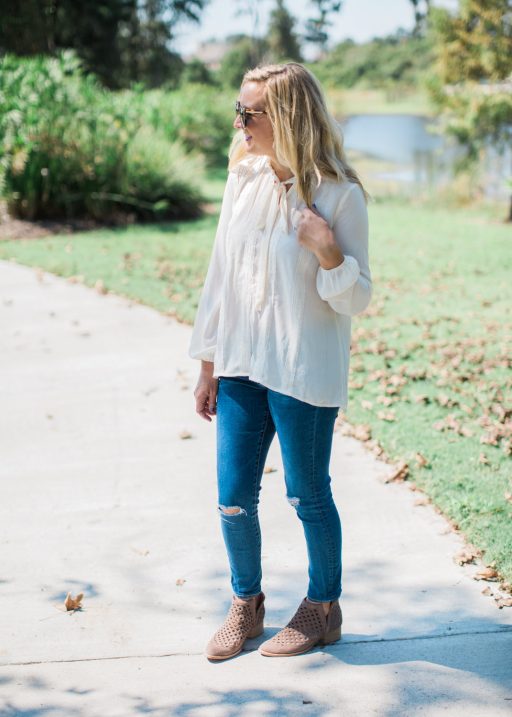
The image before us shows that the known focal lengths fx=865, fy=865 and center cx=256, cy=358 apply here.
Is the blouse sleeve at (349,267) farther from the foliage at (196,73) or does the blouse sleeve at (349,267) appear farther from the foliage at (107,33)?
the foliage at (196,73)

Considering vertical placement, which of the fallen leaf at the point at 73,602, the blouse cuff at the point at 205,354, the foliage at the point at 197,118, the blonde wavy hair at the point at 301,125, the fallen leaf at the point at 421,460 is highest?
the foliage at the point at 197,118

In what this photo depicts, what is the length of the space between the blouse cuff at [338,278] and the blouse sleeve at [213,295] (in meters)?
0.46

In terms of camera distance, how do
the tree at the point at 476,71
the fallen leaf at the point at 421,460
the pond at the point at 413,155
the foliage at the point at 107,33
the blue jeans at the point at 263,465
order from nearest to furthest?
1. the blue jeans at the point at 263,465
2. the fallen leaf at the point at 421,460
3. the tree at the point at 476,71
4. the pond at the point at 413,155
5. the foliage at the point at 107,33

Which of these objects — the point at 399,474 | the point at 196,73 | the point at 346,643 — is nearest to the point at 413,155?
the point at 196,73

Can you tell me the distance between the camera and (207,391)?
3186 mm

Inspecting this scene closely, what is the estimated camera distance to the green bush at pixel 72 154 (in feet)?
45.8

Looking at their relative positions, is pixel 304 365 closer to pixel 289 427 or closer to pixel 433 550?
pixel 289 427

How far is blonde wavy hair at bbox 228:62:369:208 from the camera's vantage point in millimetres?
2686

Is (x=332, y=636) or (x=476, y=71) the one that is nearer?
(x=332, y=636)

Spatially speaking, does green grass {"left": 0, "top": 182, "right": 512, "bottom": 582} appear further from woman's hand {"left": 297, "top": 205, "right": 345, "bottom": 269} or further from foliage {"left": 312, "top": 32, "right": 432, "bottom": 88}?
foliage {"left": 312, "top": 32, "right": 432, "bottom": 88}

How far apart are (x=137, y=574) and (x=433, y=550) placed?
135 cm

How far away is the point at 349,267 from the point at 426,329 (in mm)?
5792

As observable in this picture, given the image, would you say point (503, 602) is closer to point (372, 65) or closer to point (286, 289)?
point (286, 289)

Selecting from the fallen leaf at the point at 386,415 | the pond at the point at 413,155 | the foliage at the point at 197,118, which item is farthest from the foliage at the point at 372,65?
the fallen leaf at the point at 386,415
